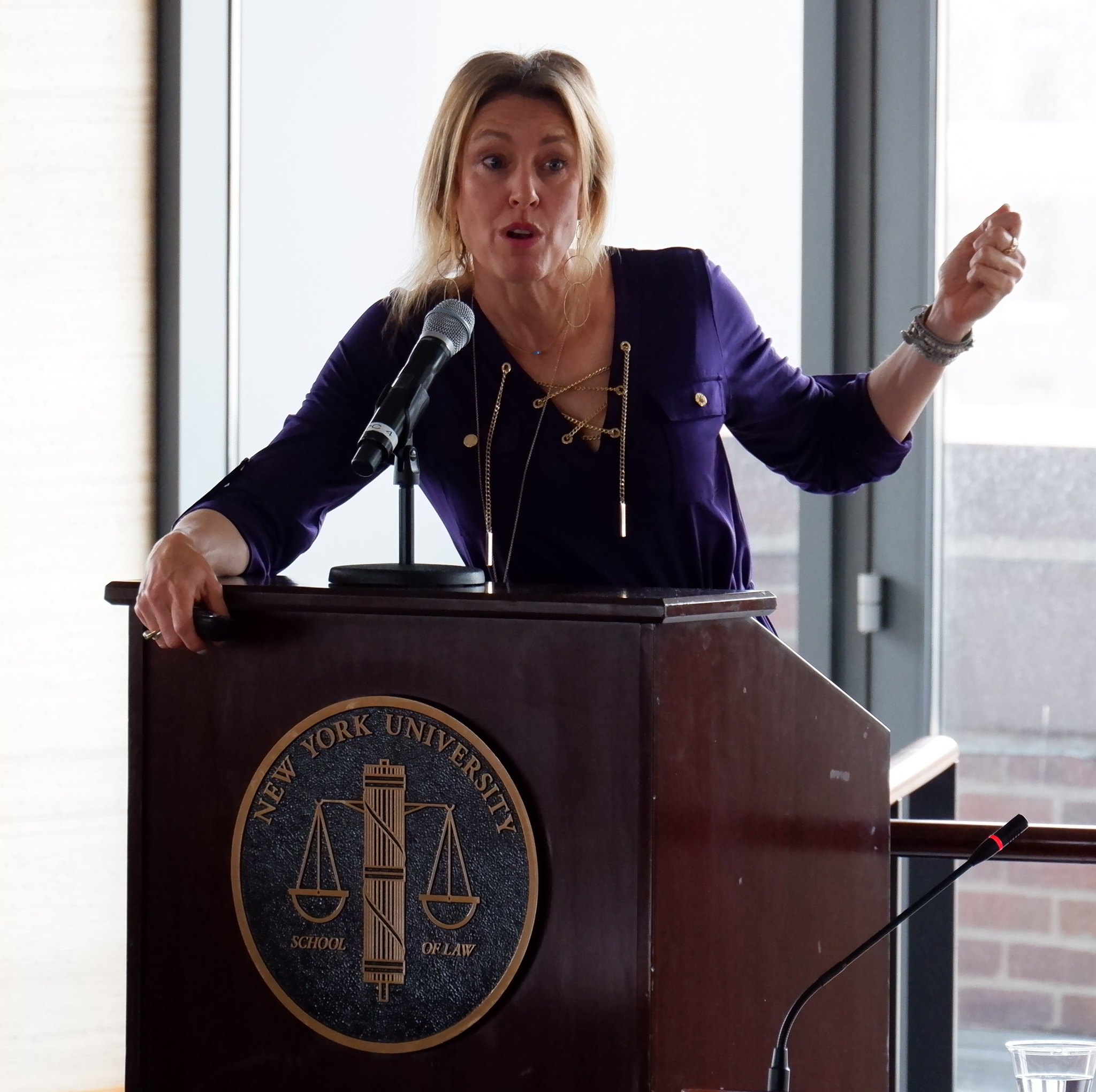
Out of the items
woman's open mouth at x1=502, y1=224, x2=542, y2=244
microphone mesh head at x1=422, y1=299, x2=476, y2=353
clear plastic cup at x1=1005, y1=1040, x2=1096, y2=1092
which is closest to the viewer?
clear plastic cup at x1=1005, y1=1040, x2=1096, y2=1092

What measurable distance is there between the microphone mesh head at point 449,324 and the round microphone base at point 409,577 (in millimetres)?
201

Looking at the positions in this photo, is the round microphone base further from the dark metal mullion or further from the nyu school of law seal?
the dark metal mullion

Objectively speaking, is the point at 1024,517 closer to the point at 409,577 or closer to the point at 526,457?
the point at 526,457

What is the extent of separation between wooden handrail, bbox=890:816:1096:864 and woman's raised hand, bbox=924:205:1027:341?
0.53 m

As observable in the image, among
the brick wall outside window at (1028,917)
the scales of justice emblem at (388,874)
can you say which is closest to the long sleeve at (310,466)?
the scales of justice emblem at (388,874)

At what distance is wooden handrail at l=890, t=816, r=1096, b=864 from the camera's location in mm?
1550

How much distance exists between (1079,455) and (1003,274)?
115 centimetres

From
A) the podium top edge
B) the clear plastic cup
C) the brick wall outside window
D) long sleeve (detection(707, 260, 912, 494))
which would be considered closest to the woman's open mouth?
long sleeve (detection(707, 260, 912, 494))

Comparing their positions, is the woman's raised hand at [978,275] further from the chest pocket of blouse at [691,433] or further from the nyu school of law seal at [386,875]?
the nyu school of law seal at [386,875]

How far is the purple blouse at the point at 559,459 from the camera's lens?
1550mm

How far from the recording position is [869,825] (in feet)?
4.58

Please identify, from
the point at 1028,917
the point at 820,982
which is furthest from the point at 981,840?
the point at 1028,917

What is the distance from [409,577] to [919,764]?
929 millimetres

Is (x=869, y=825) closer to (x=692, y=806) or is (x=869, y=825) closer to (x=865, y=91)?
(x=692, y=806)
